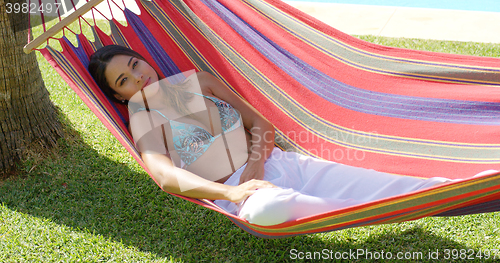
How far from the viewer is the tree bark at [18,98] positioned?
A: 2.28m

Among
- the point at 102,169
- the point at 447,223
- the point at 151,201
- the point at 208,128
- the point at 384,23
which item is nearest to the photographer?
the point at 208,128

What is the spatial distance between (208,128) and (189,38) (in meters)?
0.67

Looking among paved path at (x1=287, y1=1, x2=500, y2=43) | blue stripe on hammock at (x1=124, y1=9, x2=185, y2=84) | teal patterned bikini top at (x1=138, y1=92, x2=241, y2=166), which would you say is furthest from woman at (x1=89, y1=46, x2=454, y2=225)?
paved path at (x1=287, y1=1, x2=500, y2=43)

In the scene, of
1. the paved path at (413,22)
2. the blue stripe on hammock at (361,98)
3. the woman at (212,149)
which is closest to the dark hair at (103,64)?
the woman at (212,149)

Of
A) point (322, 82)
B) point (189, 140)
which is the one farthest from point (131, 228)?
point (322, 82)

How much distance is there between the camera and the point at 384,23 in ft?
15.0

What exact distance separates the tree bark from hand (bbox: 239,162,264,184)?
144cm

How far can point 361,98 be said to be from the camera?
2.14 m

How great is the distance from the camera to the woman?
64.2 inches

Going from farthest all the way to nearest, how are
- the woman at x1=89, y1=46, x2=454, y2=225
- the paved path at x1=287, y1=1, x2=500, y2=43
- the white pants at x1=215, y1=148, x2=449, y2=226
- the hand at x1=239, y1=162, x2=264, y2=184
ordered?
the paved path at x1=287, y1=1, x2=500, y2=43
the hand at x1=239, y1=162, x2=264, y2=184
the woman at x1=89, y1=46, x2=454, y2=225
the white pants at x1=215, y1=148, x2=449, y2=226

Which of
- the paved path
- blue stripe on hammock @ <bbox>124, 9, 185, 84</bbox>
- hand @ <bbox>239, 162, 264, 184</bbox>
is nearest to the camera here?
hand @ <bbox>239, 162, 264, 184</bbox>

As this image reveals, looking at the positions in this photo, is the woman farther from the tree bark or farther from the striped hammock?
the tree bark

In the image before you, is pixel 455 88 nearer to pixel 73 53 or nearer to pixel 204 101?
pixel 204 101

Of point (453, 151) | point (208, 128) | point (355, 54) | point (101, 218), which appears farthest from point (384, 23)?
point (101, 218)
